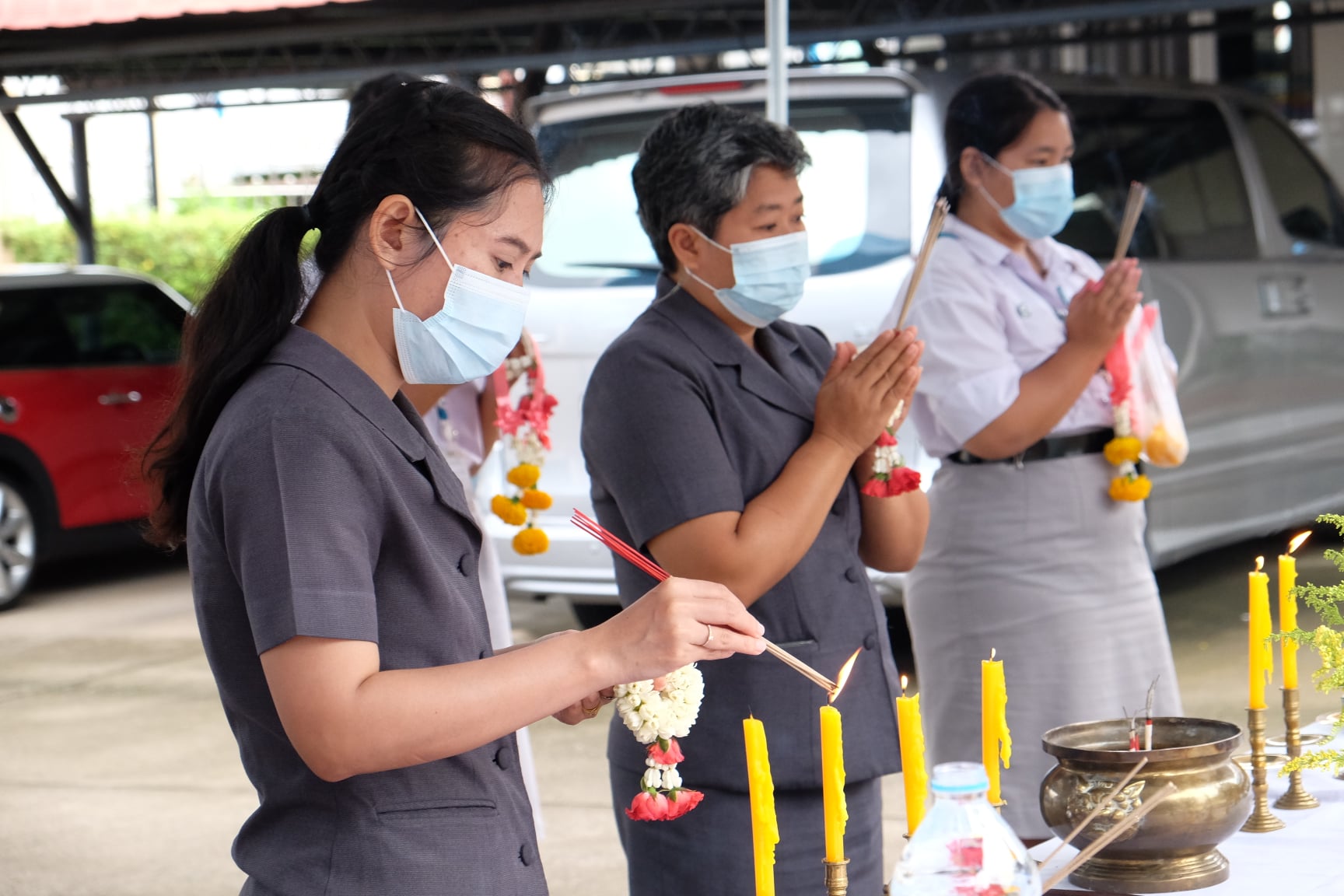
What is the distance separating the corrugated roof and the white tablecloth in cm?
696

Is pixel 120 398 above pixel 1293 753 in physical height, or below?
above

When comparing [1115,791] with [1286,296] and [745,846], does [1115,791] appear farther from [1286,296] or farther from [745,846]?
[1286,296]

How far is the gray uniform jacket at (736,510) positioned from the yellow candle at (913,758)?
2.26ft

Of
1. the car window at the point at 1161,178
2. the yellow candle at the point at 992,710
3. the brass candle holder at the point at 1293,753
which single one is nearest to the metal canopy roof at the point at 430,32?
the car window at the point at 1161,178

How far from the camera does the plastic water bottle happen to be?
129 cm

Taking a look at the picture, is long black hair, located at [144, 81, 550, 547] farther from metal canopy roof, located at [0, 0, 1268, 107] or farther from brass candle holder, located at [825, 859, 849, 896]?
metal canopy roof, located at [0, 0, 1268, 107]

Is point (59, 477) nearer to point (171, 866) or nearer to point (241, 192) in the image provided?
point (171, 866)

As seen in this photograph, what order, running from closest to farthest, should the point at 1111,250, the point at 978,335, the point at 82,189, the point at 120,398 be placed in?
the point at 978,335 → the point at 1111,250 → the point at 120,398 → the point at 82,189

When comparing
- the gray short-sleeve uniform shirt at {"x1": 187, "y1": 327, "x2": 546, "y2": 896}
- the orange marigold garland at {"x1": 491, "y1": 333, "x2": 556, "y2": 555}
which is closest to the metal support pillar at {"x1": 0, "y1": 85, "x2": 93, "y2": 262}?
the orange marigold garland at {"x1": 491, "y1": 333, "x2": 556, "y2": 555}

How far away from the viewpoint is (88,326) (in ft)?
29.1

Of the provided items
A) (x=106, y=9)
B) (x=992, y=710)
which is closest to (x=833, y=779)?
(x=992, y=710)

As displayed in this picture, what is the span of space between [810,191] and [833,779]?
12.2ft

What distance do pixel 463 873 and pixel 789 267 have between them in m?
1.21

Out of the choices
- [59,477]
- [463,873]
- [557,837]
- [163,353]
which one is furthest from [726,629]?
[163,353]
